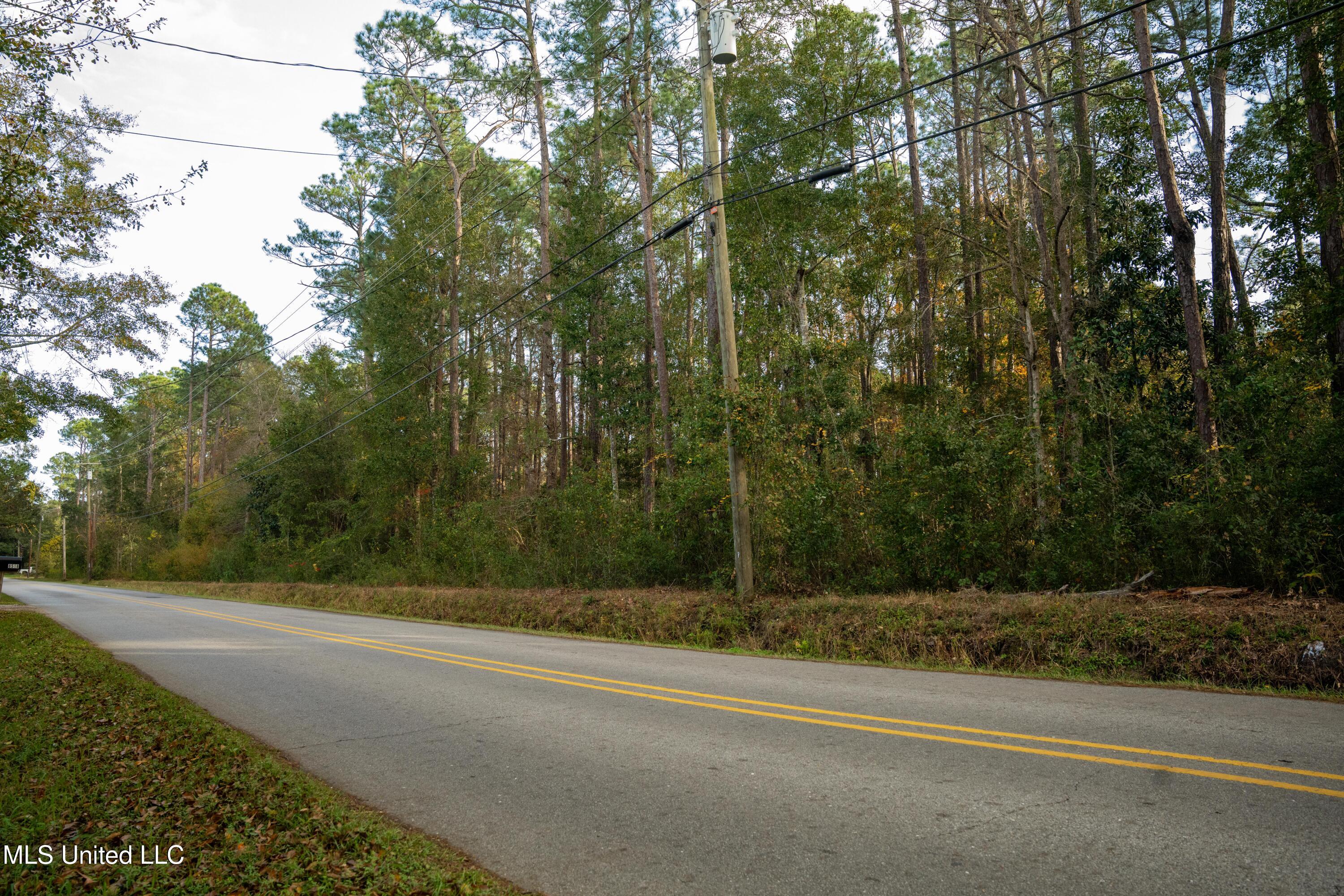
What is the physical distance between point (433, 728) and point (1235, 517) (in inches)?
367

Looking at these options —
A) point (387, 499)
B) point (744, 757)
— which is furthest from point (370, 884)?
point (387, 499)

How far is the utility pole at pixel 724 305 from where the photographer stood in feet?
43.0

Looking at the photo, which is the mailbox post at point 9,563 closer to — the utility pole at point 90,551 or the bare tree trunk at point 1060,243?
the utility pole at point 90,551

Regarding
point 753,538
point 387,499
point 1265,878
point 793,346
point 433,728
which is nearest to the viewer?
point 1265,878

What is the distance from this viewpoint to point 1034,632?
9.15 m

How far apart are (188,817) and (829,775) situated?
3676mm

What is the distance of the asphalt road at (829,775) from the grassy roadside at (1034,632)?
103cm

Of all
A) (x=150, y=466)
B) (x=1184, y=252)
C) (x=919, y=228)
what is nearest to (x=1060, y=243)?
(x=919, y=228)

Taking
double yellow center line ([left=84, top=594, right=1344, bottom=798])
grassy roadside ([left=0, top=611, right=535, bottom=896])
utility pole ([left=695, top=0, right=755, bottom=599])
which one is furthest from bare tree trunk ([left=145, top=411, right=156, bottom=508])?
grassy roadside ([left=0, top=611, right=535, bottom=896])

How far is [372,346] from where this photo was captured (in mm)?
34875

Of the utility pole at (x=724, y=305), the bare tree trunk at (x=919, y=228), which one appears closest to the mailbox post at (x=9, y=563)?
the utility pole at (x=724, y=305)

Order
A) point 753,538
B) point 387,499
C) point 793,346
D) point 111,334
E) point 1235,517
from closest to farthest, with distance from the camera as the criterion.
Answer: point 1235,517, point 753,538, point 793,346, point 111,334, point 387,499

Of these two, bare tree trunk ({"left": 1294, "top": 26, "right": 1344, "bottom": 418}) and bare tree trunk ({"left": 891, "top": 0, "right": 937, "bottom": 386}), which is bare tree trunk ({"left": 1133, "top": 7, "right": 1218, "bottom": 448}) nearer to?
bare tree trunk ({"left": 1294, "top": 26, "right": 1344, "bottom": 418})

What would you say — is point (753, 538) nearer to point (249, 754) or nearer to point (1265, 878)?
point (249, 754)
